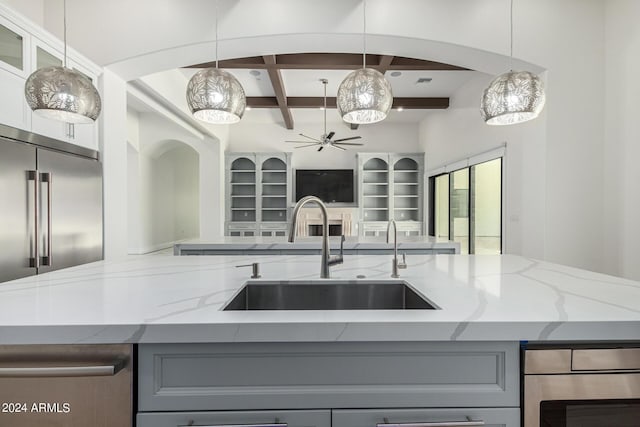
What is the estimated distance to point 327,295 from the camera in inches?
57.2

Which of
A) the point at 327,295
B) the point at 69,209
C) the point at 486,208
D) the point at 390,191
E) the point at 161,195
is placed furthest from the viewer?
the point at 161,195

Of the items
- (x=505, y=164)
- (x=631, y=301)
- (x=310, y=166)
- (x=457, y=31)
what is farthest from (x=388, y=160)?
(x=631, y=301)

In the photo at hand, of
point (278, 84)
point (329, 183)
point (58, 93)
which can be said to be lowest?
point (58, 93)

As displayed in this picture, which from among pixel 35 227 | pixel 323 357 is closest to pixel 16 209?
pixel 35 227

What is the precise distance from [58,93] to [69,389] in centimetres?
130

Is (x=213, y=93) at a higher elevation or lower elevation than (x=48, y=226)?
higher

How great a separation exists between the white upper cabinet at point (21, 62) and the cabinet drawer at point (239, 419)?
2177mm

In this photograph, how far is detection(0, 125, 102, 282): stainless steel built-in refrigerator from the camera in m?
2.07

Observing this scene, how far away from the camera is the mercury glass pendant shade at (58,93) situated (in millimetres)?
1529

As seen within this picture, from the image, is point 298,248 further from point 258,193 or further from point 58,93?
point 258,193

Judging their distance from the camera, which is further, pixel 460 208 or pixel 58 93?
pixel 460 208

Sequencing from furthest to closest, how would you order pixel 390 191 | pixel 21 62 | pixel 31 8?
pixel 390 191 < pixel 31 8 < pixel 21 62

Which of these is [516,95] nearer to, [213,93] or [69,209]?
[213,93]

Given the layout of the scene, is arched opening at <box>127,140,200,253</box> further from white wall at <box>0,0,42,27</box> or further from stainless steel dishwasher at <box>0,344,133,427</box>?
stainless steel dishwasher at <box>0,344,133,427</box>
